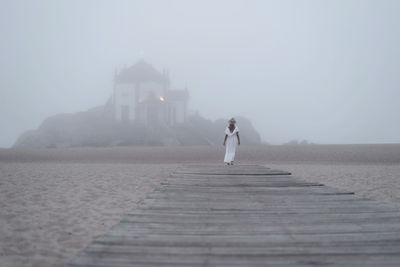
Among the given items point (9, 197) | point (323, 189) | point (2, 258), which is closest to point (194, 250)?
point (2, 258)

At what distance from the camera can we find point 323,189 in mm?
5426

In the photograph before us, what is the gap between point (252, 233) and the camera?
114 inches

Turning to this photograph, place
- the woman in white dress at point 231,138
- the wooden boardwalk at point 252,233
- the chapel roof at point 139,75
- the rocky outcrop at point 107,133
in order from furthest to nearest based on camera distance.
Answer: the chapel roof at point 139,75, the rocky outcrop at point 107,133, the woman in white dress at point 231,138, the wooden boardwalk at point 252,233

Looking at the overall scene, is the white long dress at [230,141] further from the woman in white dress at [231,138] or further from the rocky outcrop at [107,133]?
the rocky outcrop at [107,133]

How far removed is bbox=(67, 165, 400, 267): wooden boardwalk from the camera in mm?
2307

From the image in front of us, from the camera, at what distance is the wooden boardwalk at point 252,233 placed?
2.31 metres

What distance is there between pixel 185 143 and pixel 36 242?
34.8 m

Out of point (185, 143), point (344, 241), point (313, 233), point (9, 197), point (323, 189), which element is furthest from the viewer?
point (185, 143)

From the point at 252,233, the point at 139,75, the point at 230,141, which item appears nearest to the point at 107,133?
the point at 139,75

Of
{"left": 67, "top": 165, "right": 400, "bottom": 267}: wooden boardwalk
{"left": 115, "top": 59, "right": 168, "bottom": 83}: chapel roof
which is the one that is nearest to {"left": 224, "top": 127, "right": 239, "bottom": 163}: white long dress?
{"left": 67, "top": 165, "right": 400, "bottom": 267}: wooden boardwalk

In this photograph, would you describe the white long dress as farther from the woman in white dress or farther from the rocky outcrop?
the rocky outcrop

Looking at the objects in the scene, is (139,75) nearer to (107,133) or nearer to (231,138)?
(107,133)

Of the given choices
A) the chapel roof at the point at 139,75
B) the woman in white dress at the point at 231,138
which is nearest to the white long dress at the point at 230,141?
the woman in white dress at the point at 231,138

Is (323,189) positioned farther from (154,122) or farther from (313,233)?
(154,122)
